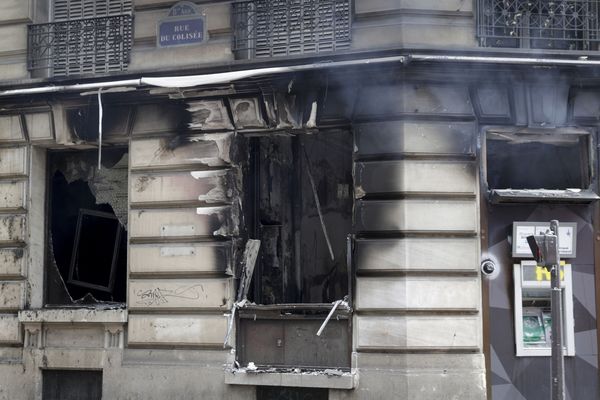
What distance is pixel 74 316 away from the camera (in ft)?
38.8

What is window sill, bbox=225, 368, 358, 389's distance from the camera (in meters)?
10.6

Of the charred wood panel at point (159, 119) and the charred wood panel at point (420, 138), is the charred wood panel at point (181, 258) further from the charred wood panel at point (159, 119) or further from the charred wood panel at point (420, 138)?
the charred wood panel at point (420, 138)

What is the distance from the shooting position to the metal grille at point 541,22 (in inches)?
435

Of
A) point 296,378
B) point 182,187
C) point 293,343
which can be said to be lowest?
point 296,378

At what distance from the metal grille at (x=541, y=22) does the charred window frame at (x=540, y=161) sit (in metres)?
1.24

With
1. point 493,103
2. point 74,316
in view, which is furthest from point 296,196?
point 74,316

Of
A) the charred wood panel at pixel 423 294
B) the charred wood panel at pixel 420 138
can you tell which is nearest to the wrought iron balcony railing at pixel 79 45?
the charred wood panel at pixel 420 138

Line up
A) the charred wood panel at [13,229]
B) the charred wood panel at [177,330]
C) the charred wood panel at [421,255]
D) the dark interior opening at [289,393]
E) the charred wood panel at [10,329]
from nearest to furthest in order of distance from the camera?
the charred wood panel at [421,255]
the dark interior opening at [289,393]
the charred wood panel at [177,330]
the charred wood panel at [10,329]
the charred wood panel at [13,229]

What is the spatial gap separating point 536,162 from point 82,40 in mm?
7004

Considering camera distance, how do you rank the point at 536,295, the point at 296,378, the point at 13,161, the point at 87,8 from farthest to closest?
the point at 87,8 < the point at 13,161 < the point at 536,295 < the point at 296,378

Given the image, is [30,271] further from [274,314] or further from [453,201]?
[453,201]

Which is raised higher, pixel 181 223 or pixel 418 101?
pixel 418 101

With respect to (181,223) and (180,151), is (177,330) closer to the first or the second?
(181,223)

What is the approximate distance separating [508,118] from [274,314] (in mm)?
4139
